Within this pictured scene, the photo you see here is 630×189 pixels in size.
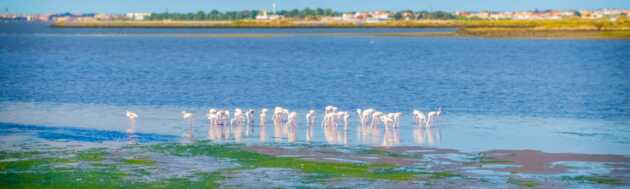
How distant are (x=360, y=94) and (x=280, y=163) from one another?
2053 cm

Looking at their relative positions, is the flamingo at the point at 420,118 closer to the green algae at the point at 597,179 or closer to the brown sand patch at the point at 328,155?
the brown sand patch at the point at 328,155

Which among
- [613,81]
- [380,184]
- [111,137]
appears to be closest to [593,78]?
[613,81]

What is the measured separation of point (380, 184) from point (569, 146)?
7.10m

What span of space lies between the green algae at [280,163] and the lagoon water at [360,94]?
6.19 ft

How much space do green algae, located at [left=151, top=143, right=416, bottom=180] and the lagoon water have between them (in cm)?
189

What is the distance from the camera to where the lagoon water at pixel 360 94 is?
1101 inches

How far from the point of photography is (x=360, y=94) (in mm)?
42875

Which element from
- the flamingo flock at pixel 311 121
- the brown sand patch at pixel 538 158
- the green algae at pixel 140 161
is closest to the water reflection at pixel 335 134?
the flamingo flock at pixel 311 121

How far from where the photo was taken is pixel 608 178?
2077 cm

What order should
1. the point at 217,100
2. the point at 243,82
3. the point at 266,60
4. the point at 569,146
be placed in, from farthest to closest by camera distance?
the point at 266,60
the point at 243,82
the point at 217,100
the point at 569,146

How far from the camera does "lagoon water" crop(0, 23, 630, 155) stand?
27953 mm

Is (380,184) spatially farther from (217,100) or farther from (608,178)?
(217,100)

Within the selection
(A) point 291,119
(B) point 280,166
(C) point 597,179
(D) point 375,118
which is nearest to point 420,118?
(D) point 375,118

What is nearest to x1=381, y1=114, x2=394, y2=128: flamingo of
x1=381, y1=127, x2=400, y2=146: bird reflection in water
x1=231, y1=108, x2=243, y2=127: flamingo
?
x1=381, y1=127, x2=400, y2=146: bird reflection in water
